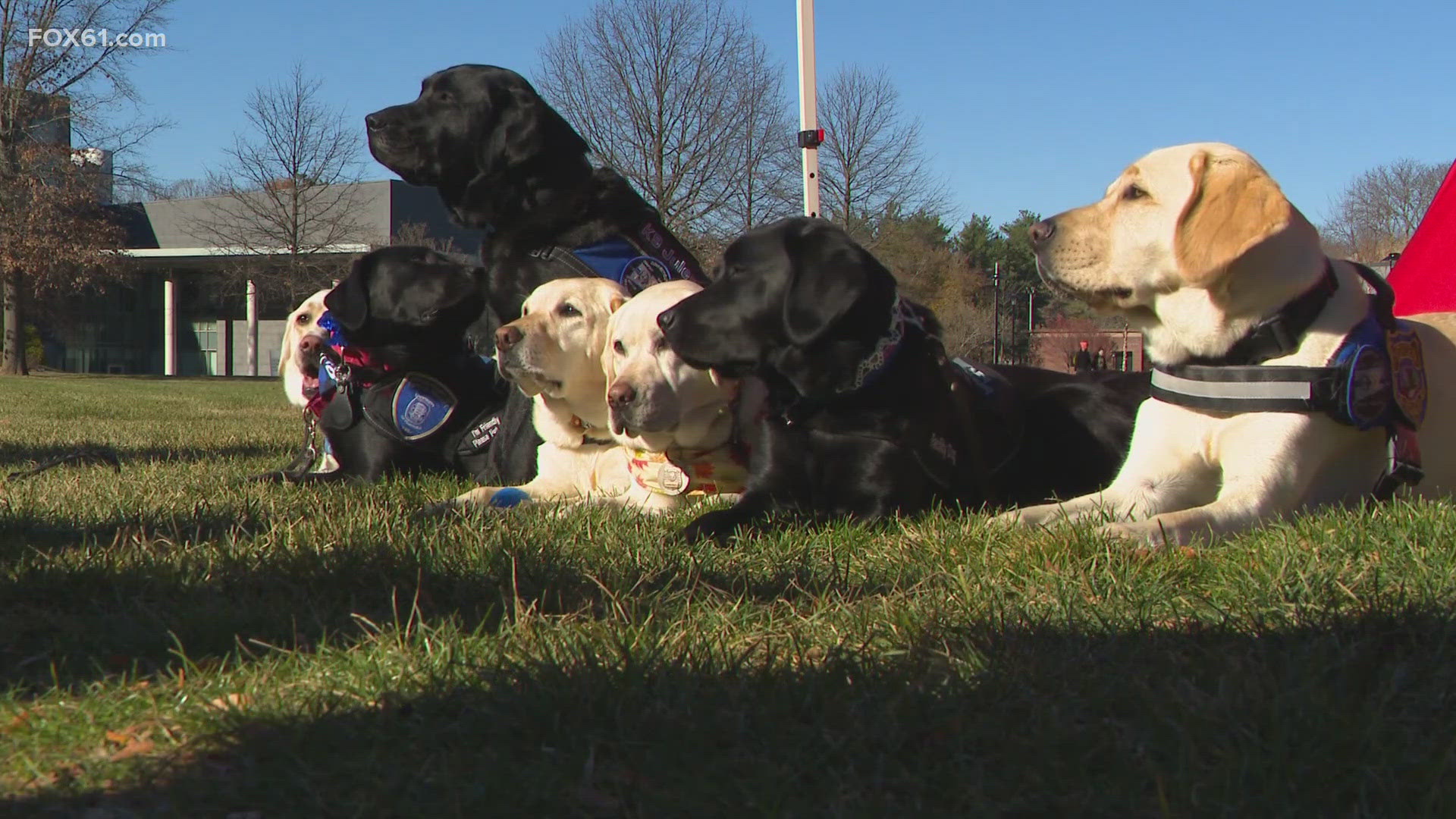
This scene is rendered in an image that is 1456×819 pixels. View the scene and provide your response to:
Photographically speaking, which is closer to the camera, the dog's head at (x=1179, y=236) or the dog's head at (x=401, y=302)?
the dog's head at (x=1179, y=236)

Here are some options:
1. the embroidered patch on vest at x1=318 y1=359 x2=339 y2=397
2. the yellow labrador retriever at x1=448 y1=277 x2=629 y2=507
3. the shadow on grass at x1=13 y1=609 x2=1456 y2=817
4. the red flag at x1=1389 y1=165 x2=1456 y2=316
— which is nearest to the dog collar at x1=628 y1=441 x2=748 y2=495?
the yellow labrador retriever at x1=448 y1=277 x2=629 y2=507

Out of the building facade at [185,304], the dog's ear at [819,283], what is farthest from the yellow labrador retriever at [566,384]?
the building facade at [185,304]

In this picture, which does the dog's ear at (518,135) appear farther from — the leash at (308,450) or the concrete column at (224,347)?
the concrete column at (224,347)

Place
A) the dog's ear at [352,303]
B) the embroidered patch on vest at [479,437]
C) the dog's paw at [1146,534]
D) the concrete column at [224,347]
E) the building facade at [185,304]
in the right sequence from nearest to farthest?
the dog's paw at [1146,534] → the dog's ear at [352,303] → the embroidered patch on vest at [479,437] → the building facade at [185,304] → the concrete column at [224,347]

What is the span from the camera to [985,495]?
4082 mm

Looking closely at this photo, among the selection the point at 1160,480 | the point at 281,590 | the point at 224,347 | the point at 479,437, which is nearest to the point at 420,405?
the point at 479,437

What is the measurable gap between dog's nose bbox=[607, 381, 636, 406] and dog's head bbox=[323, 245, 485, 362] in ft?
4.77

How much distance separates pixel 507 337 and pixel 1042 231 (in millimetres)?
1747

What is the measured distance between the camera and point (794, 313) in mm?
3625

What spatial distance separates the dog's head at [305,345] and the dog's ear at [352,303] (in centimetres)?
55

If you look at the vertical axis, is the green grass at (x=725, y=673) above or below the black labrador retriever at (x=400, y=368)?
below

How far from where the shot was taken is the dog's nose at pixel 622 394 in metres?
3.79

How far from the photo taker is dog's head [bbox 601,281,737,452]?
3816 mm

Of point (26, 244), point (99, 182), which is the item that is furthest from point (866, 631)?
point (99, 182)
